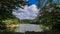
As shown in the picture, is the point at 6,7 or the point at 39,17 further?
the point at 6,7

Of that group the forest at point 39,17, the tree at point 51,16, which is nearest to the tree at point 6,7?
the forest at point 39,17

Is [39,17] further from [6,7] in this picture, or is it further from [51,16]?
[6,7]

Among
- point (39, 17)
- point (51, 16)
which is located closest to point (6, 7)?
point (39, 17)

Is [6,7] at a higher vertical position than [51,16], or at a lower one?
higher

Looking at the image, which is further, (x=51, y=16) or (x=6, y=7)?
(x=6, y=7)

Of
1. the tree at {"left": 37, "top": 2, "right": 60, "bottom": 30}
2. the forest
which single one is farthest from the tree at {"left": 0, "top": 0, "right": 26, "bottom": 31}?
the tree at {"left": 37, "top": 2, "right": 60, "bottom": 30}

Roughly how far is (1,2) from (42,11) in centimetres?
108

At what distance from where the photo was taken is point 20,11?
3.52 meters

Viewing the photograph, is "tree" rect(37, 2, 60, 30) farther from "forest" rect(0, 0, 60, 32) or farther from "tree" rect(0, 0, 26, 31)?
"tree" rect(0, 0, 26, 31)

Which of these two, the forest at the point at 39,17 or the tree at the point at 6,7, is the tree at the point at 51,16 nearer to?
the forest at the point at 39,17

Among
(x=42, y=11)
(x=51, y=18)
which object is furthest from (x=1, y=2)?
(x=51, y=18)

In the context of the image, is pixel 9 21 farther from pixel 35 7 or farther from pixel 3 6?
pixel 35 7

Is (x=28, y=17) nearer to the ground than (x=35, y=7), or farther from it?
nearer to the ground

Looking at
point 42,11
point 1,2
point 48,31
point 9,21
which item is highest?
point 1,2
